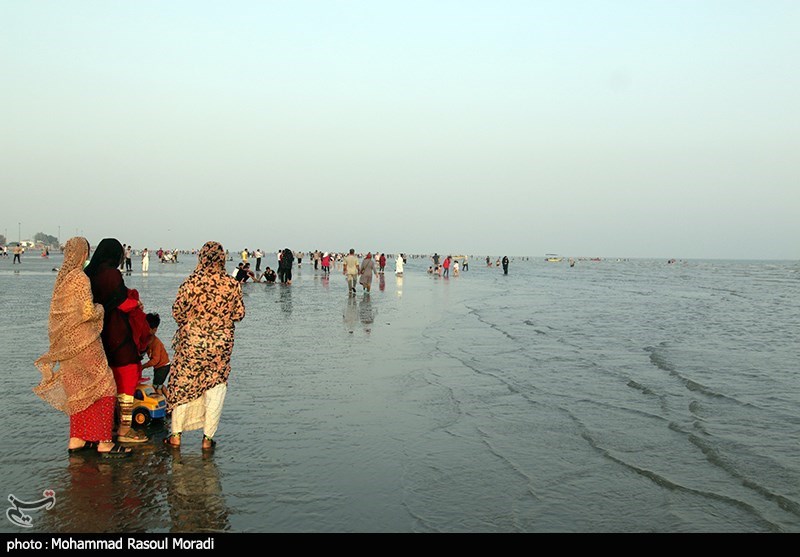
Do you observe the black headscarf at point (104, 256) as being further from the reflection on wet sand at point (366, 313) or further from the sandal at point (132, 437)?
the reflection on wet sand at point (366, 313)

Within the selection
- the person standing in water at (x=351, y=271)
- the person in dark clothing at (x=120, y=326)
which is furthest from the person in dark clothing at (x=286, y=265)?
the person in dark clothing at (x=120, y=326)

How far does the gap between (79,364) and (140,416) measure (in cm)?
100

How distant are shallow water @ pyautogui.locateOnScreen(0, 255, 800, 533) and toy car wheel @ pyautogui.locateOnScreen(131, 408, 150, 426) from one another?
0.20m

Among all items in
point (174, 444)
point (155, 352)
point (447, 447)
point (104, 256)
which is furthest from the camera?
point (155, 352)

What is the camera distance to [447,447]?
563 cm

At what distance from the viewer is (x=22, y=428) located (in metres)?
5.77

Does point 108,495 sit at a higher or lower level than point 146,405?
lower

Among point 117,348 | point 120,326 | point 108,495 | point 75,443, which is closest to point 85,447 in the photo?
point 75,443

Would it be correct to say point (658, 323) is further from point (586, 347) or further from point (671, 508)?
point (671, 508)

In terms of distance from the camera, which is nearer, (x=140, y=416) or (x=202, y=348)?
(x=202, y=348)

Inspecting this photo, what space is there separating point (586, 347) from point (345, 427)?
763 cm

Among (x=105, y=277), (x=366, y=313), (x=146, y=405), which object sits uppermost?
(x=105, y=277)

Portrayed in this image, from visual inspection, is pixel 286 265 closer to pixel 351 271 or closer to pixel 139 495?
pixel 351 271
